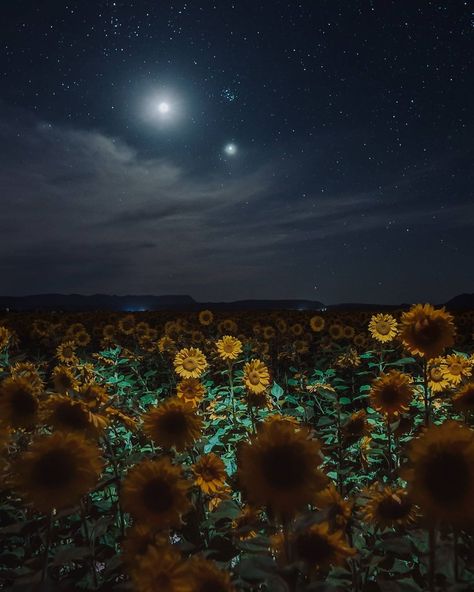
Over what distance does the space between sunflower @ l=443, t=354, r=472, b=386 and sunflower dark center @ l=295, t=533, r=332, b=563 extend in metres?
3.31

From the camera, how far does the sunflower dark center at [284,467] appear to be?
1424 mm

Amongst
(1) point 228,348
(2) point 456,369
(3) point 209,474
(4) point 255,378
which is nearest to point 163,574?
(3) point 209,474

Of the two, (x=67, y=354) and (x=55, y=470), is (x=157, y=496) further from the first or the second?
(x=67, y=354)

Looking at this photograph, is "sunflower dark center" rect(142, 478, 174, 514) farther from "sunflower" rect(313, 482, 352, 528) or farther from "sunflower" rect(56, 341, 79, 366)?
"sunflower" rect(56, 341, 79, 366)

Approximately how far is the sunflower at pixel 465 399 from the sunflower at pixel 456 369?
1.77m

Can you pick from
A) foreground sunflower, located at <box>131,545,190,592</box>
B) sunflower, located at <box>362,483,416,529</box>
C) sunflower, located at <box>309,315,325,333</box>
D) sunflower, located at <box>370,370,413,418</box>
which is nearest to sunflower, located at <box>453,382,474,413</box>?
sunflower, located at <box>370,370,413,418</box>

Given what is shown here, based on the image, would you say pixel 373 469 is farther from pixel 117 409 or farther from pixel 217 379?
pixel 217 379

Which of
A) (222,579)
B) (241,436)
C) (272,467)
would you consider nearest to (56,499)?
(222,579)

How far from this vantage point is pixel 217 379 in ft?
25.0

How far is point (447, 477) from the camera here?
1.38 meters

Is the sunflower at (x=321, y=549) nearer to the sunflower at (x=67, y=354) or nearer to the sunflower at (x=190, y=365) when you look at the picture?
the sunflower at (x=190, y=365)

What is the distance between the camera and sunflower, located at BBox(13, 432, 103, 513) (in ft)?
5.38

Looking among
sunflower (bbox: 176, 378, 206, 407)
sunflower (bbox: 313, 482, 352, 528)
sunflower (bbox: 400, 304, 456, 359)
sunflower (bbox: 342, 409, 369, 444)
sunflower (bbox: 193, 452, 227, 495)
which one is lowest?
sunflower (bbox: 193, 452, 227, 495)

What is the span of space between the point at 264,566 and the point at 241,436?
9.82ft
